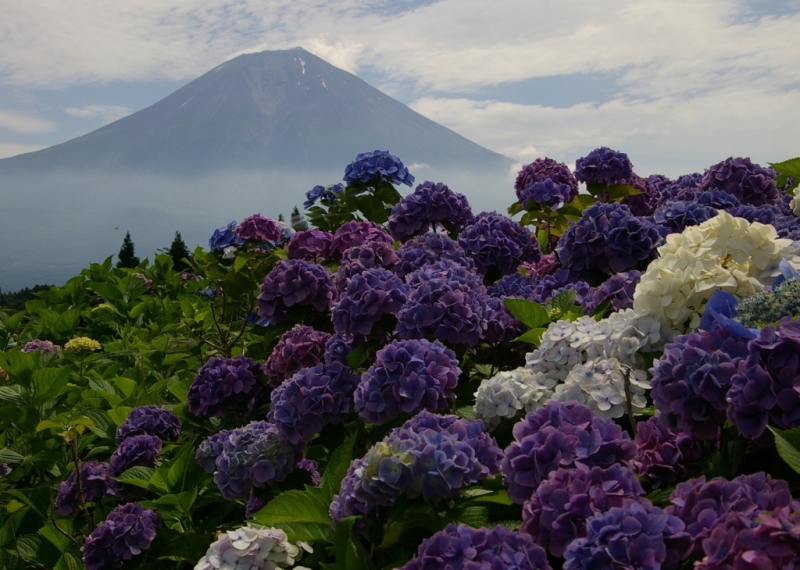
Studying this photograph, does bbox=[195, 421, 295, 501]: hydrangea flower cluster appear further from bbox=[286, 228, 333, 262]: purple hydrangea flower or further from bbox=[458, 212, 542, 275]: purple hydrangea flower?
bbox=[458, 212, 542, 275]: purple hydrangea flower

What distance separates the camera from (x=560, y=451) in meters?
1.65

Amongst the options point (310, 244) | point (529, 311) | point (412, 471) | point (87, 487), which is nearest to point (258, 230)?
point (310, 244)

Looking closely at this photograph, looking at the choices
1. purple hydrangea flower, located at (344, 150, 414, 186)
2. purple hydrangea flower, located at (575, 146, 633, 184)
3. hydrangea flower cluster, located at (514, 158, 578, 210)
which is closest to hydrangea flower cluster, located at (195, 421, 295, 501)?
purple hydrangea flower, located at (344, 150, 414, 186)

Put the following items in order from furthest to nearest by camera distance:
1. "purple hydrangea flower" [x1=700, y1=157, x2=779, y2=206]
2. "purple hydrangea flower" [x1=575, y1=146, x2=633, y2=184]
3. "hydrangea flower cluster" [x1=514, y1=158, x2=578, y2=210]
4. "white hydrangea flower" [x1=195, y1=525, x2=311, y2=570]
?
"hydrangea flower cluster" [x1=514, y1=158, x2=578, y2=210] < "purple hydrangea flower" [x1=575, y1=146, x2=633, y2=184] < "purple hydrangea flower" [x1=700, y1=157, x2=779, y2=206] < "white hydrangea flower" [x1=195, y1=525, x2=311, y2=570]

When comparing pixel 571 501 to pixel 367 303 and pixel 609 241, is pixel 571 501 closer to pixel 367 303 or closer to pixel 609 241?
pixel 367 303

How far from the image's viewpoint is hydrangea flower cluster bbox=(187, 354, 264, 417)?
11.5ft

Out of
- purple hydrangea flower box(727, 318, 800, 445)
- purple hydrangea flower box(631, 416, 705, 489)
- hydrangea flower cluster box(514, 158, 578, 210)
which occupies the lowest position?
purple hydrangea flower box(631, 416, 705, 489)

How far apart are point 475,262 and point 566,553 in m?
3.06

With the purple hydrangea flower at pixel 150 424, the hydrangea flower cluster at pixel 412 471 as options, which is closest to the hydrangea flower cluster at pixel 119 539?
the purple hydrangea flower at pixel 150 424

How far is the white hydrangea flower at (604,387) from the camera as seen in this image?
222cm

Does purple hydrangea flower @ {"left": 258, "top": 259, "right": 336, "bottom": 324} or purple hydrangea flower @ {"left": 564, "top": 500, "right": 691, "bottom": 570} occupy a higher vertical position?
purple hydrangea flower @ {"left": 258, "top": 259, "right": 336, "bottom": 324}

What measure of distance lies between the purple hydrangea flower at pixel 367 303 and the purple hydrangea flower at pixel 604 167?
10.2 ft

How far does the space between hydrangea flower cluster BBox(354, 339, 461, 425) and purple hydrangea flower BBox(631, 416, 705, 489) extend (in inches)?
28.5

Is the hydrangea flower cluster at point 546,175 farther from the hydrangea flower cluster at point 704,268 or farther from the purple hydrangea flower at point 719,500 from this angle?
the purple hydrangea flower at point 719,500
